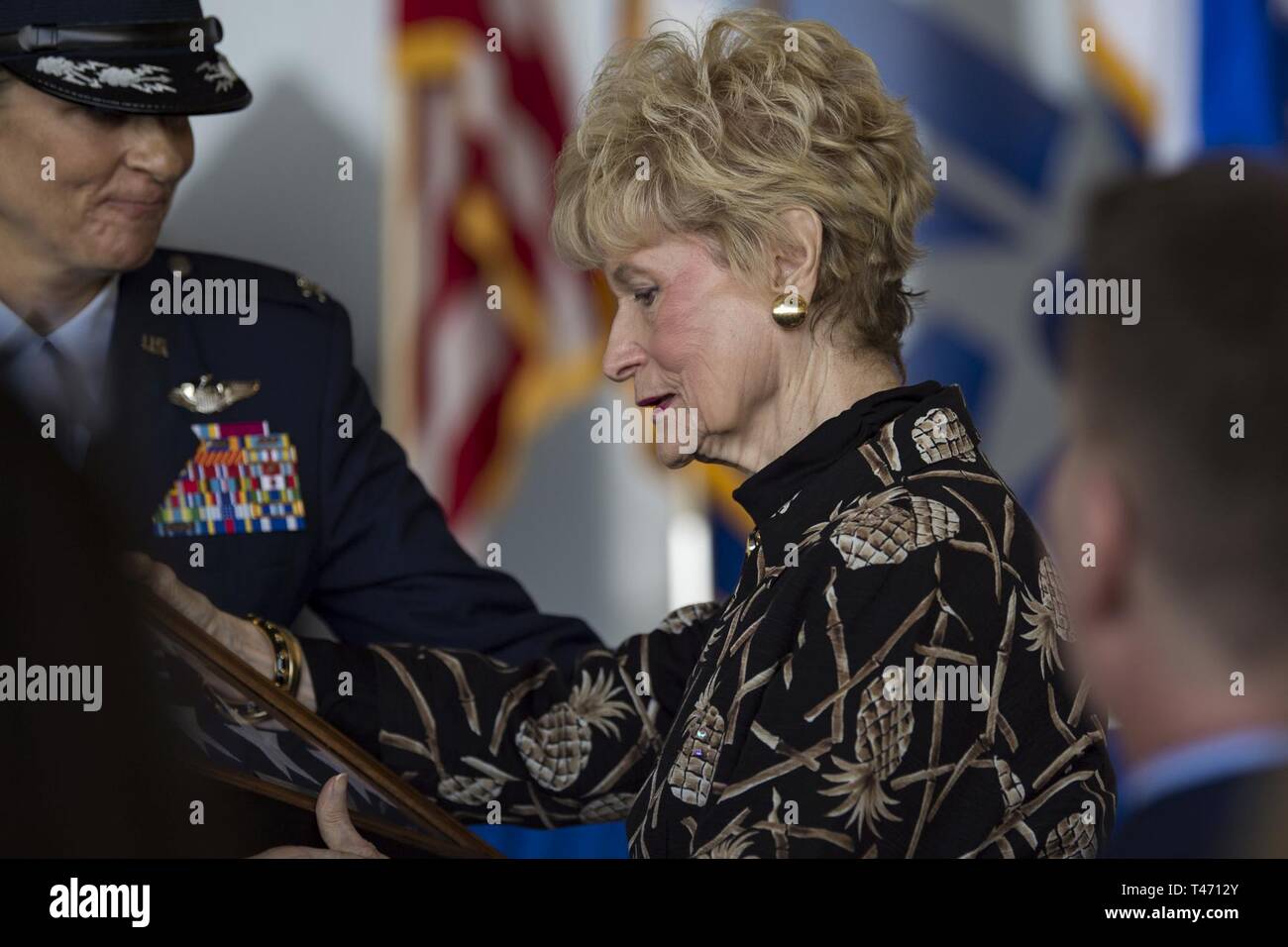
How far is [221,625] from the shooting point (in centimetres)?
199

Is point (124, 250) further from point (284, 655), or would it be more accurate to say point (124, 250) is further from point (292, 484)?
point (284, 655)

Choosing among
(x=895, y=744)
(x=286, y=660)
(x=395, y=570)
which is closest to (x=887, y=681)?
(x=895, y=744)

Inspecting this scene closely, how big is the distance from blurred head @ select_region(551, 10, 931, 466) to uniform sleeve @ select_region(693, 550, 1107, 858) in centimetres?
32

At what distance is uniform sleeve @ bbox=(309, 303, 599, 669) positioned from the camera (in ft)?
8.22

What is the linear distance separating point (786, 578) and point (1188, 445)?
74 centimetres

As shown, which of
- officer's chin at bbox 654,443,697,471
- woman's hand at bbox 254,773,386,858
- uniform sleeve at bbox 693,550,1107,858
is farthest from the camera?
officer's chin at bbox 654,443,697,471

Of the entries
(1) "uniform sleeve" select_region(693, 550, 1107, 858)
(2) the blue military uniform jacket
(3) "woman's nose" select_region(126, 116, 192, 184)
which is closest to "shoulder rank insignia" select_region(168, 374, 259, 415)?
(2) the blue military uniform jacket

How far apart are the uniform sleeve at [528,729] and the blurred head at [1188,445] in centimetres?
122

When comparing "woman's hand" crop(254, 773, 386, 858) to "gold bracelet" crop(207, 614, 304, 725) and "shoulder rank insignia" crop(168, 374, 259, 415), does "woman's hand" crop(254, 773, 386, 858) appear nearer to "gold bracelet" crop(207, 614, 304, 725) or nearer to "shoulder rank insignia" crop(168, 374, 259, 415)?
"gold bracelet" crop(207, 614, 304, 725)

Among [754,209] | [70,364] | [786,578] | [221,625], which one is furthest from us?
[70,364]

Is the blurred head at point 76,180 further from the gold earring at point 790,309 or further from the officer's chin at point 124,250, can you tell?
the gold earring at point 790,309

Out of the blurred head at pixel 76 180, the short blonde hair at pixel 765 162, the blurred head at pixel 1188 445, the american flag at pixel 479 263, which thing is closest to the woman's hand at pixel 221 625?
the blurred head at pixel 76 180

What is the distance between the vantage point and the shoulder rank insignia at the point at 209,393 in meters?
2.47
